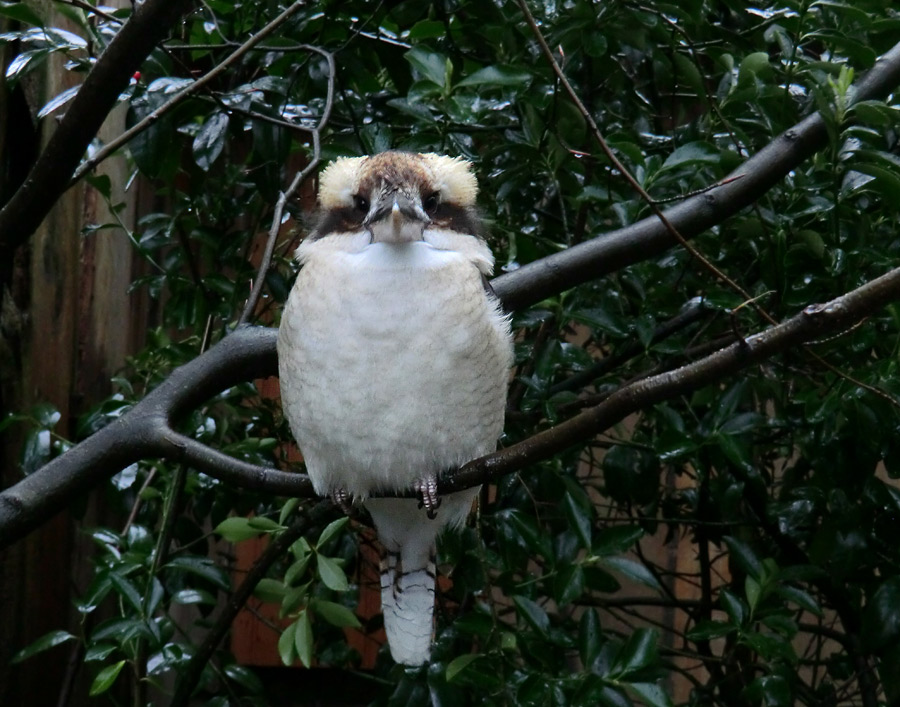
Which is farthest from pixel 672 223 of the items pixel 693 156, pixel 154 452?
pixel 154 452

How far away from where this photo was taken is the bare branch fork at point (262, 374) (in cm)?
115

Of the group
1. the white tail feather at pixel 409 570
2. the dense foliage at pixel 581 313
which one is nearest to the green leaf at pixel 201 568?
the dense foliage at pixel 581 313

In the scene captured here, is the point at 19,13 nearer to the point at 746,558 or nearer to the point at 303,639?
the point at 303,639

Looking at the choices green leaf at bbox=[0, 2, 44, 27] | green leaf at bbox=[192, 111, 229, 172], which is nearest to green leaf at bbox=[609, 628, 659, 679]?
green leaf at bbox=[192, 111, 229, 172]

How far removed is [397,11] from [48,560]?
49.2 inches

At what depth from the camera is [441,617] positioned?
5.47ft

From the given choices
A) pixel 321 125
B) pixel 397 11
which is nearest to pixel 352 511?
pixel 321 125

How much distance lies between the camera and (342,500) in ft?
4.35

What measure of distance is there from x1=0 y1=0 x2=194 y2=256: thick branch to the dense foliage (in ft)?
0.66

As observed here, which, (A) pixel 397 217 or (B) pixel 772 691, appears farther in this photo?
(B) pixel 772 691

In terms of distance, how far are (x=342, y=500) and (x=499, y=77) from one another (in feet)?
1.95

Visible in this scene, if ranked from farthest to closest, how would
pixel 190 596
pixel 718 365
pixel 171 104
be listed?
1. pixel 190 596
2. pixel 171 104
3. pixel 718 365

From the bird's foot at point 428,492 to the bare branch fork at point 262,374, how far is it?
2 centimetres

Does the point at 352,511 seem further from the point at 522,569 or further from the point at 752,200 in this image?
the point at 752,200
